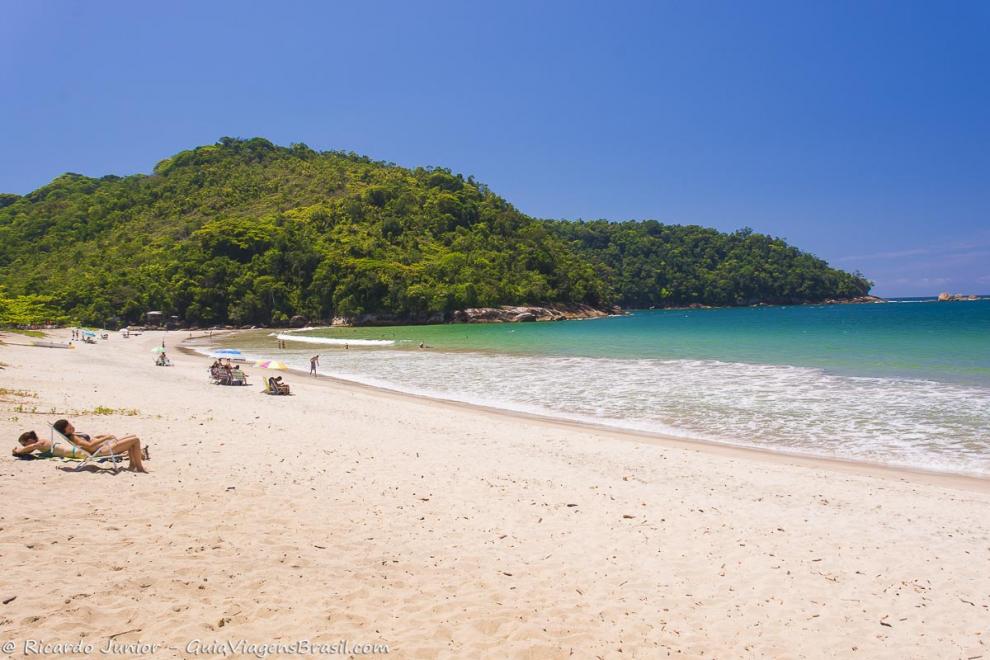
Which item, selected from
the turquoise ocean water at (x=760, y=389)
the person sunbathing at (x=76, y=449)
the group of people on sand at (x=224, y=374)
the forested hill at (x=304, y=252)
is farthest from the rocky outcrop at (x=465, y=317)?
the person sunbathing at (x=76, y=449)

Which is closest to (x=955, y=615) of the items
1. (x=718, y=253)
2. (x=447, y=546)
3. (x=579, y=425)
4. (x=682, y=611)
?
(x=682, y=611)

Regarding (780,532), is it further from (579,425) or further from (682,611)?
(579,425)

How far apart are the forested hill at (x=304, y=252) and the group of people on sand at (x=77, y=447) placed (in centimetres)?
8906

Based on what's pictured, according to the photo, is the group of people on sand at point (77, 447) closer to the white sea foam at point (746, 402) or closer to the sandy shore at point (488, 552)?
the sandy shore at point (488, 552)

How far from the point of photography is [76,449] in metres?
8.19

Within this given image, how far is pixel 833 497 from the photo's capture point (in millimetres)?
8641

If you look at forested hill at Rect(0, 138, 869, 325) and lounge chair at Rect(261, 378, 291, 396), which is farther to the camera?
forested hill at Rect(0, 138, 869, 325)

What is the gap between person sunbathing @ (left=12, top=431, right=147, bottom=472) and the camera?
25.8 ft

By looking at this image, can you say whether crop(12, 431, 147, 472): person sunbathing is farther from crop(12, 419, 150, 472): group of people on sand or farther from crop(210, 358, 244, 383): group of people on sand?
crop(210, 358, 244, 383): group of people on sand

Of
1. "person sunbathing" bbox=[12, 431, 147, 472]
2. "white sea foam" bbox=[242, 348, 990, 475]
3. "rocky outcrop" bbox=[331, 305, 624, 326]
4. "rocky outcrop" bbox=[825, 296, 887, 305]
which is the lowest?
"white sea foam" bbox=[242, 348, 990, 475]

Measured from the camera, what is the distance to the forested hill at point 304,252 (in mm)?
97438

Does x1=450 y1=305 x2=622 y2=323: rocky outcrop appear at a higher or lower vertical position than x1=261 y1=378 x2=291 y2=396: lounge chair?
higher

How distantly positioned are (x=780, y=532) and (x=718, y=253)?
20138cm

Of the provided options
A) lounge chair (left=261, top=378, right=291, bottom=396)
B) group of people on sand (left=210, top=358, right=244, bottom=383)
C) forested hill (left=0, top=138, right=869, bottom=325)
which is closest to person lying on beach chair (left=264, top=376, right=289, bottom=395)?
lounge chair (left=261, top=378, right=291, bottom=396)
